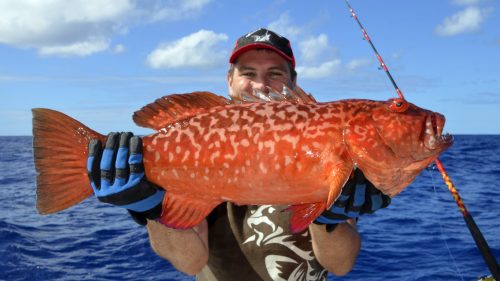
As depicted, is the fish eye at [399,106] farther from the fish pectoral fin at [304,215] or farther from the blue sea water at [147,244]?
the blue sea water at [147,244]

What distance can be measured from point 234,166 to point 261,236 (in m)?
1.38

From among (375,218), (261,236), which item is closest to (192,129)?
(261,236)

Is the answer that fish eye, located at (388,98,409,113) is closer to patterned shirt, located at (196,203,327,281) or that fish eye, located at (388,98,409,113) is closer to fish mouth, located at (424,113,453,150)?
fish mouth, located at (424,113,453,150)

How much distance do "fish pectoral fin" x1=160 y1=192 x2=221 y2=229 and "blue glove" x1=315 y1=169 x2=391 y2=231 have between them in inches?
36.8

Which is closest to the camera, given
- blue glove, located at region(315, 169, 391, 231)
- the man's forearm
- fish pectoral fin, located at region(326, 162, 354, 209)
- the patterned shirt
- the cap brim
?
fish pectoral fin, located at region(326, 162, 354, 209)

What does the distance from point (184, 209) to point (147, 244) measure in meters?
8.47

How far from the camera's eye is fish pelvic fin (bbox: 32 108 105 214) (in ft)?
10.9

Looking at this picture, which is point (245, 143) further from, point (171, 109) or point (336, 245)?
point (336, 245)

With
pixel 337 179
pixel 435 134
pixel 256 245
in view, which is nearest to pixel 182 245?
pixel 256 245

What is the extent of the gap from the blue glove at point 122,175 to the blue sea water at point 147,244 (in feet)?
15.1

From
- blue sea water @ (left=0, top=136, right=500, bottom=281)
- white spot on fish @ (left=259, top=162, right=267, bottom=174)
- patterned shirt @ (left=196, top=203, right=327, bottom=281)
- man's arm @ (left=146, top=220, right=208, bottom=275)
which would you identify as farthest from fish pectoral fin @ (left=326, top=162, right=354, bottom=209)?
blue sea water @ (left=0, top=136, right=500, bottom=281)

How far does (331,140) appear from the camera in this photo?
10.5ft

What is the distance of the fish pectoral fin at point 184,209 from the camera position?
11.4 ft

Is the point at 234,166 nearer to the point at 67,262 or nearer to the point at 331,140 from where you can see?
the point at 331,140
